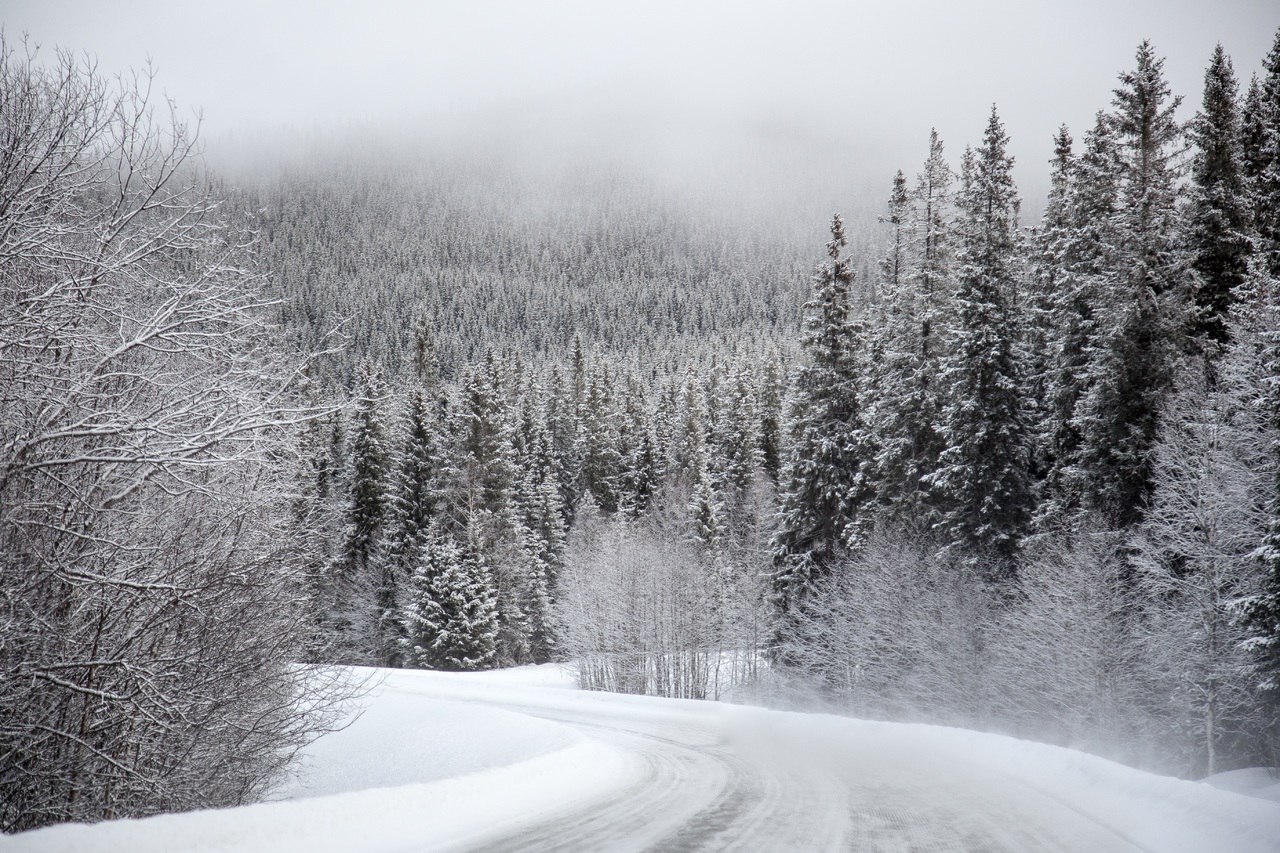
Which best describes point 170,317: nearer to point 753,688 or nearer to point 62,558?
point 62,558

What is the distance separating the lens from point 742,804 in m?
9.67

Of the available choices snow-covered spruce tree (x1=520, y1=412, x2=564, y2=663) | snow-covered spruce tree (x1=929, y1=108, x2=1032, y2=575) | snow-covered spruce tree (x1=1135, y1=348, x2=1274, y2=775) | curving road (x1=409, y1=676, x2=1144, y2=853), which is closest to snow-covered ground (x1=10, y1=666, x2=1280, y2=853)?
curving road (x1=409, y1=676, x2=1144, y2=853)

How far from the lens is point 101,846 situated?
17.1ft


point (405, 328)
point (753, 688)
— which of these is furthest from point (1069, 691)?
point (405, 328)

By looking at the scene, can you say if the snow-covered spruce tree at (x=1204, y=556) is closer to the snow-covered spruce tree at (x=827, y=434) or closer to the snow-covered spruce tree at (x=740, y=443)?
the snow-covered spruce tree at (x=827, y=434)

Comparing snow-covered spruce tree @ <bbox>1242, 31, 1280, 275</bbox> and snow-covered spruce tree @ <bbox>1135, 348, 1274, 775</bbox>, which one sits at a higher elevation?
snow-covered spruce tree @ <bbox>1242, 31, 1280, 275</bbox>

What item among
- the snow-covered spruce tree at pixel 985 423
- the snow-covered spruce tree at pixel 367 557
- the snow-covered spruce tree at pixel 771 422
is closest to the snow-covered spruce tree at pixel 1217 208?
the snow-covered spruce tree at pixel 985 423

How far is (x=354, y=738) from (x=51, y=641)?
55.8 feet

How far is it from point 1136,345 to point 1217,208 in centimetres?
526

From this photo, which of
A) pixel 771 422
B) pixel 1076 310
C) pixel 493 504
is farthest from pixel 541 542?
pixel 1076 310

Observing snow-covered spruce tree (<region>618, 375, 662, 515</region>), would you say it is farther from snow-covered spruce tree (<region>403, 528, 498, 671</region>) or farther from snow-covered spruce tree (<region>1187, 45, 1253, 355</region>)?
snow-covered spruce tree (<region>1187, 45, 1253, 355</region>)

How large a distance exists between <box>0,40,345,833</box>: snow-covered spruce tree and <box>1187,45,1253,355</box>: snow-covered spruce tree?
25873 mm

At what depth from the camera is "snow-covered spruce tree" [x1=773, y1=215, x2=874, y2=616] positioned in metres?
32.5

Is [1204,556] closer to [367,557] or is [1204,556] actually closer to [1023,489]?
[1023,489]
